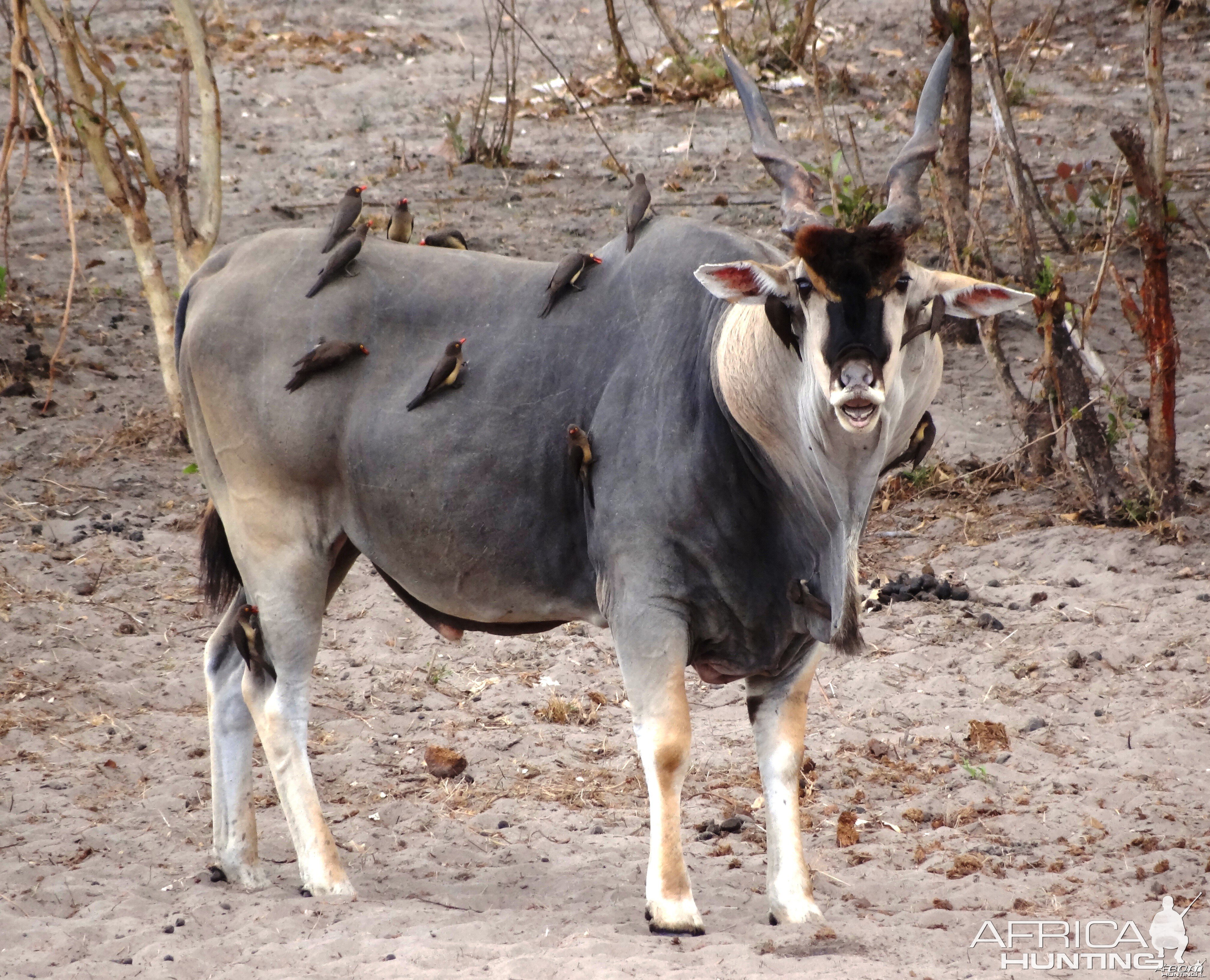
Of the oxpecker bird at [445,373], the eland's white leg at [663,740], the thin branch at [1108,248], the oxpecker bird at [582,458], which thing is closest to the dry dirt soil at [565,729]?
the eland's white leg at [663,740]

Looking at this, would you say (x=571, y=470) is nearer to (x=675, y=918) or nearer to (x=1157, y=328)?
(x=675, y=918)

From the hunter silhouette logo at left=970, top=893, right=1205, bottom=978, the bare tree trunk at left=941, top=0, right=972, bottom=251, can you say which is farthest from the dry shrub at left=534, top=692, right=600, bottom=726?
the bare tree trunk at left=941, top=0, right=972, bottom=251

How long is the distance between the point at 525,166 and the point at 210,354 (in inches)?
289

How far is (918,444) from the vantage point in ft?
12.9

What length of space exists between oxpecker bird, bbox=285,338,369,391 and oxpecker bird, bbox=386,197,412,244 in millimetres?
835

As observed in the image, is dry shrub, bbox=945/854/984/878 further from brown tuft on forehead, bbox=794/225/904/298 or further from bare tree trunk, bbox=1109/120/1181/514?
bare tree trunk, bbox=1109/120/1181/514

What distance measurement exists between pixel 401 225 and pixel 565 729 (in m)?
2.18

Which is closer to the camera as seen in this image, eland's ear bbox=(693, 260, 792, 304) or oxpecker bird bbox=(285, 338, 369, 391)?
eland's ear bbox=(693, 260, 792, 304)

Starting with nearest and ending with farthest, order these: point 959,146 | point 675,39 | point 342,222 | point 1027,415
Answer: point 342,222 < point 1027,415 < point 959,146 < point 675,39

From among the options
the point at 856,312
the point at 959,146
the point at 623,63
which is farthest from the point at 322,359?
the point at 623,63

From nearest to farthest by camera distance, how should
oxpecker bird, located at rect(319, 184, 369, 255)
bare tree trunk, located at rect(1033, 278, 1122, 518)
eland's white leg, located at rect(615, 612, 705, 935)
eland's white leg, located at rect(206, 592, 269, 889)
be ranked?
eland's white leg, located at rect(615, 612, 705, 935), oxpecker bird, located at rect(319, 184, 369, 255), eland's white leg, located at rect(206, 592, 269, 889), bare tree trunk, located at rect(1033, 278, 1122, 518)

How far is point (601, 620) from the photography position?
167 inches

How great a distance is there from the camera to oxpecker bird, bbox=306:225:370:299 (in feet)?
14.6

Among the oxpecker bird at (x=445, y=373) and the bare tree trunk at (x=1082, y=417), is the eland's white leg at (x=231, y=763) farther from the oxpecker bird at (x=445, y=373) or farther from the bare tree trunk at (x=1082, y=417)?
the bare tree trunk at (x=1082, y=417)
